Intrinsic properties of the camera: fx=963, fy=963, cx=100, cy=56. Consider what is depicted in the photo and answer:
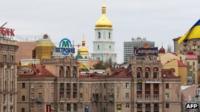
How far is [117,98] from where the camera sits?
534 feet

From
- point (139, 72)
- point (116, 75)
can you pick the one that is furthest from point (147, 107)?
point (116, 75)

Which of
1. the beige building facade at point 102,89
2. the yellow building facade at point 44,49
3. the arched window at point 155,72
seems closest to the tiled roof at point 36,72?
the beige building facade at point 102,89

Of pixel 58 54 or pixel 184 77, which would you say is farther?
pixel 184 77

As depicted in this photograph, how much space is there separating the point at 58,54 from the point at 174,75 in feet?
71.7

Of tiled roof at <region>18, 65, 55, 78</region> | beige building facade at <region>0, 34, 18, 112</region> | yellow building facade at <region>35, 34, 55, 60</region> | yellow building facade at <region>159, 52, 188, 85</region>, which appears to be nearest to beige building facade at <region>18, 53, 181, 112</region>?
tiled roof at <region>18, 65, 55, 78</region>

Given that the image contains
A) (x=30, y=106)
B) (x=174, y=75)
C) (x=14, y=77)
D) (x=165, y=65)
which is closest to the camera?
(x=14, y=77)

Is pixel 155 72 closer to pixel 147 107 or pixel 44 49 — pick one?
pixel 147 107

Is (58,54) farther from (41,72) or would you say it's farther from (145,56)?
(145,56)

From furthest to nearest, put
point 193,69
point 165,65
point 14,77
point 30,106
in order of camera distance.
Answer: point 193,69, point 165,65, point 30,106, point 14,77

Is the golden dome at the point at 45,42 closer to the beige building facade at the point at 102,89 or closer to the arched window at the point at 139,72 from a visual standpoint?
the beige building facade at the point at 102,89

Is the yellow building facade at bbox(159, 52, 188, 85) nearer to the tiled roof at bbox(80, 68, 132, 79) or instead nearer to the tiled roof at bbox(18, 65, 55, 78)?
the tiled roof at bbox(80, 68, 132, 79)

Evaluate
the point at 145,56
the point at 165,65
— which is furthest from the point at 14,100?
the point at 165,65

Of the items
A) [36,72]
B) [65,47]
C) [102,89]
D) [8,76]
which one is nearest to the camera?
[8,76]

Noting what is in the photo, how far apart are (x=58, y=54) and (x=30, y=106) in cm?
1021
